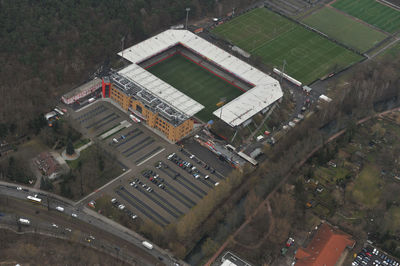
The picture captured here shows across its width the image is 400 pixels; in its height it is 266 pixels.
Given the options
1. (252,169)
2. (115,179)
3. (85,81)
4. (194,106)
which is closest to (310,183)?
(252,169)

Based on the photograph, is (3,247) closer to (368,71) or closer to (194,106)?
(194,106)

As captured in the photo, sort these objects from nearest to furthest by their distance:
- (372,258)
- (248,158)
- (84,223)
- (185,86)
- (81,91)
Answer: (84,223)
(372,258)
(248,158)
(81,91)
(185,86)

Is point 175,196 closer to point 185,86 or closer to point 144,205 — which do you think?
point 144,205

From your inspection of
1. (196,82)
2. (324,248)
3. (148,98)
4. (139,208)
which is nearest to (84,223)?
(139,208)

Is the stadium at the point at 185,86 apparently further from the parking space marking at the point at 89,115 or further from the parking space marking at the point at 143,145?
the parking space marking at the point at 89,115

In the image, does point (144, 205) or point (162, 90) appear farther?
point (162, 90)

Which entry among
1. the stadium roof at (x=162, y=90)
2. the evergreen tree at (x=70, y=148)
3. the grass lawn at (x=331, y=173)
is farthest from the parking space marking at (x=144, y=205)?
the grass lawn at (x=331, y=173)

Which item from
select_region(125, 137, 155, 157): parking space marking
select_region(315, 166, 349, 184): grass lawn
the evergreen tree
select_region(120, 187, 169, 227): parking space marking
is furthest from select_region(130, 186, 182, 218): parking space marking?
select_region(315, 166, 349, 184): grass lawn

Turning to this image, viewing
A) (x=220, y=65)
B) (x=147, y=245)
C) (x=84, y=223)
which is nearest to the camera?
(x=147, y=245)
